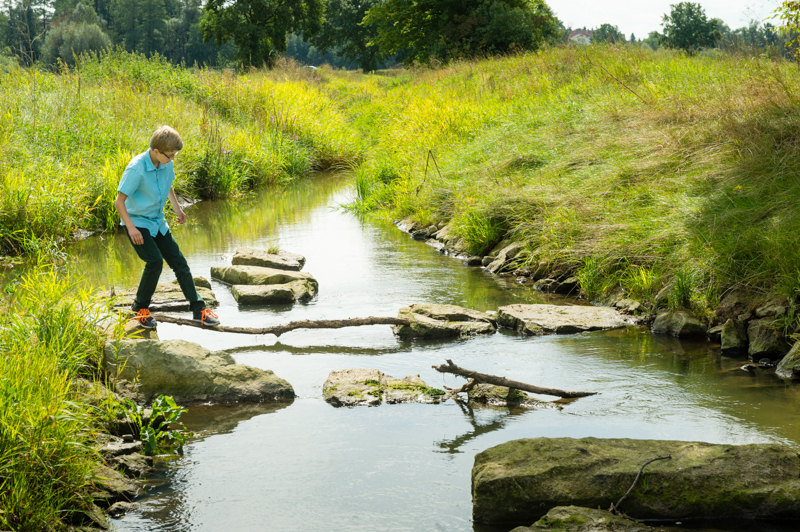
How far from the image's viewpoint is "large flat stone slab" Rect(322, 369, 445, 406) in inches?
186

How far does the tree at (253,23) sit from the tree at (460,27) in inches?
358

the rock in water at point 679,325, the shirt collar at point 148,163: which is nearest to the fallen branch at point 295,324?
the shirt collar at point 148,163

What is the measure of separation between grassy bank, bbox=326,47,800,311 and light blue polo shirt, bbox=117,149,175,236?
13.9 ft

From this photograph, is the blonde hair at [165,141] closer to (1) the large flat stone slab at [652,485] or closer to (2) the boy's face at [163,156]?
(2) the boy's face at [163,156]

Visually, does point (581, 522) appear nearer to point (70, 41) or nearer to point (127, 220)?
point (127, 220)

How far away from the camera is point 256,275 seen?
25.3 feet

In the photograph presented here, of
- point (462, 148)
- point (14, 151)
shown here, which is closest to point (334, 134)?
point (462, 148)

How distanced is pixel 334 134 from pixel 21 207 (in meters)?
10.8

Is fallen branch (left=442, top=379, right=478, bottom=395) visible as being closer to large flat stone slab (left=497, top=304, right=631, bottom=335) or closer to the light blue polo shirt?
large flat stone slab (left=497, top=304, right=631, bottom=335)

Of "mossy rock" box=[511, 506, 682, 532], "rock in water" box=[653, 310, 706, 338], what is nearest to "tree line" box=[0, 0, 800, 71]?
"rock in water" box=[653, 310, 706, 338]

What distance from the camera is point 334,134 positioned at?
1898 cm

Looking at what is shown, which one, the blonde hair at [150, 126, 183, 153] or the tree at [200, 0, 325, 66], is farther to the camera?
the tree at [200, 0, 325, 66]

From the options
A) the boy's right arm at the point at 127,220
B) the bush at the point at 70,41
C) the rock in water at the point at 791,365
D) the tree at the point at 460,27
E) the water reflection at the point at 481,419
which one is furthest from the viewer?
the bush at the point at 70,41

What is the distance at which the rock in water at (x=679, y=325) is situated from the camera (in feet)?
19.7
